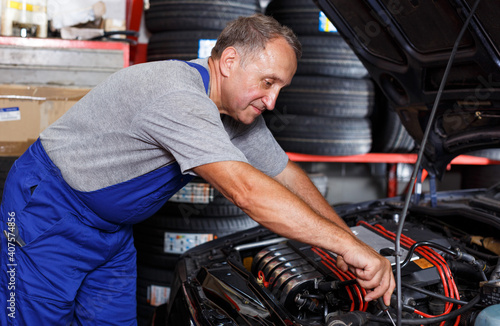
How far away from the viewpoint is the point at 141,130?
1.33 metres

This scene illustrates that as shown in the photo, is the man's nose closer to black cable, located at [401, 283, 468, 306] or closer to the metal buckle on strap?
black cable, located at [401, 283, 468, 306]

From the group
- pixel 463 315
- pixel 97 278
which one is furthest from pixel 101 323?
pixel 463 315

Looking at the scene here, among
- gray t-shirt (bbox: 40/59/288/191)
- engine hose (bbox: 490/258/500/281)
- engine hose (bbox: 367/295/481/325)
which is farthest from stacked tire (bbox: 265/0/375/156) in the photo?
engine hose (bbox: 367/295/481/325)

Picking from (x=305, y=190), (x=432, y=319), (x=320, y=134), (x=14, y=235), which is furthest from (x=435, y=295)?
(x=320, y=134)

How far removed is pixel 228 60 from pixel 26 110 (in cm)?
150

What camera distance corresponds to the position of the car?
1.31m

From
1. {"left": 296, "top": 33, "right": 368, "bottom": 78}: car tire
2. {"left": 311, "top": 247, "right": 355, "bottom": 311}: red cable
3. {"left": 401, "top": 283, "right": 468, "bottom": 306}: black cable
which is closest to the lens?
{"left": 401, "top": 283, "right": 468, "bottom": 306}: black cable

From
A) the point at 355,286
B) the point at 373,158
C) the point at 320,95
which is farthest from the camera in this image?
the point at 373,158

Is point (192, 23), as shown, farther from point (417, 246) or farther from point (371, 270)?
point (371, 270)

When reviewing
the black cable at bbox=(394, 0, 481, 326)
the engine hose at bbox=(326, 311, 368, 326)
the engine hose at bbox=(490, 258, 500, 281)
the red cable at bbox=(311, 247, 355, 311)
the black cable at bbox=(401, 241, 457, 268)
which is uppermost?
the black cable at bbox=(394, 0, 481, 326)

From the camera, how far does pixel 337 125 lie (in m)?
2.93

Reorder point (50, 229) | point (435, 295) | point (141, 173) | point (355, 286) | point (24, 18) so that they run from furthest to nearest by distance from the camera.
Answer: point (24, 18) → point (50, 229) → point (141, 173) → point (355, 286) → point (435, 295)

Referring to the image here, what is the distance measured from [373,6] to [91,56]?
5.29 feet

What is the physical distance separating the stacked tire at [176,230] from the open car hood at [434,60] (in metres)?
1.25
